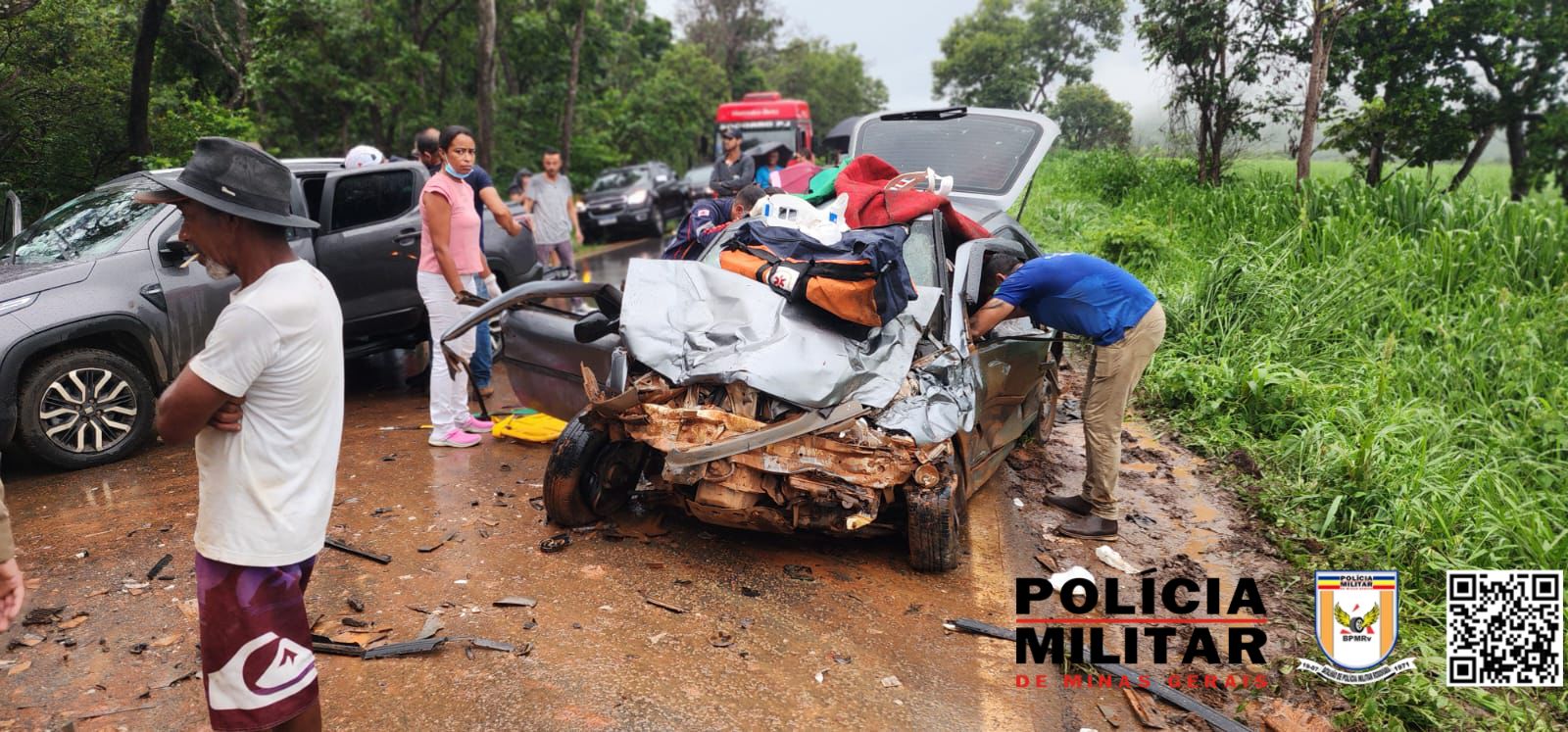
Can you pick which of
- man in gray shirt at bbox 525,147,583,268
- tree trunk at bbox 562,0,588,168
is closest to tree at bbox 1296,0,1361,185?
man in gray shirt at bbox 525,147,583,268

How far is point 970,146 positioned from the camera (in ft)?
22.8

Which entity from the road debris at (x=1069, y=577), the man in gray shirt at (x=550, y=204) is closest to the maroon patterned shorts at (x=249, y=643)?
the road debris at (x=1069, y=577)

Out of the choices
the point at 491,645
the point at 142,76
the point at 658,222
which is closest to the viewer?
the point at 491,645

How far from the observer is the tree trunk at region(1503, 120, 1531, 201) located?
48.3 ft

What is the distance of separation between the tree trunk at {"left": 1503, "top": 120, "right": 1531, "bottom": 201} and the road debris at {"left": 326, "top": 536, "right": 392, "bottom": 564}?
17.5 meters

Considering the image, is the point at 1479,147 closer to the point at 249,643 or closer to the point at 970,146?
the point at 970,146

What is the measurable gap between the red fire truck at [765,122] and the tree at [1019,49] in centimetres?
547

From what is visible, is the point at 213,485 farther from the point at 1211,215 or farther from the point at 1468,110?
the point at 1468,110

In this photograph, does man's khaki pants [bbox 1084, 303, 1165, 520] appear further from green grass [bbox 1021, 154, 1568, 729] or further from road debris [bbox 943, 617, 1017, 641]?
road debris [bbox 943, 617, 1017, 641]

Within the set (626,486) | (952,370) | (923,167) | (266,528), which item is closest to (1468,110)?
(923,167)

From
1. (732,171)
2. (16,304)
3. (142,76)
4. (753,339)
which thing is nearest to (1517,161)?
(732,171)

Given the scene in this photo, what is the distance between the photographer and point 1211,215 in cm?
1070

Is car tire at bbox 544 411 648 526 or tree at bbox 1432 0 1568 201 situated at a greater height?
tree at bbox 1432 0 1568 201

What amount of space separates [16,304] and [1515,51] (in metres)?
18.4
